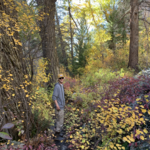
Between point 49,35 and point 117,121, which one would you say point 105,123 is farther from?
point 49,35

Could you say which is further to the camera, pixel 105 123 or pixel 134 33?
pixel 134 33

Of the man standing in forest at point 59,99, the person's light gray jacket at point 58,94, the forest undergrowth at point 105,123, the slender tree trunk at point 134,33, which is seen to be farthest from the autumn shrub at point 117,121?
the slender tree trunk at point 134,33

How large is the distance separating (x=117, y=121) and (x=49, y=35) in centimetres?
504

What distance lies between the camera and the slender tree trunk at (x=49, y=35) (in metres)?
5.37

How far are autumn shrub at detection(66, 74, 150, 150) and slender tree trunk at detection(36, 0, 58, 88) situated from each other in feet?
7.99

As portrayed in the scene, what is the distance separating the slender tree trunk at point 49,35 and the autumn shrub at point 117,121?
7.99 feet

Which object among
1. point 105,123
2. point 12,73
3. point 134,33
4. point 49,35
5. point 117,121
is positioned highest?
point 134,33

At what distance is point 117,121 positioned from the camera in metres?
2.88

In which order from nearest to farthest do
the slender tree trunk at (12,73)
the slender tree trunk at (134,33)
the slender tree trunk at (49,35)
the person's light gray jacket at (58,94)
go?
the slender tree trunk at (12,73) → the person's light gray jacket at (58,94) → the slender tree trunk at (49,35) → the slender tree trunk at (134,33)

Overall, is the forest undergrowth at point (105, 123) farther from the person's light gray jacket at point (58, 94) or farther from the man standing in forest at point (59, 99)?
the person's light gray jacket at point (58, 94)

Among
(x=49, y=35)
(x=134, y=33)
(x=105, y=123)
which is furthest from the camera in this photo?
(x=134, y=33)

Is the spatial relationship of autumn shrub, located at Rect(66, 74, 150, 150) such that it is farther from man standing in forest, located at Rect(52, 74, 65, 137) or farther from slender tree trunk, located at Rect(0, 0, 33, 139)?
slender tree trunk, located at Rect(0, 0, 33, 139)

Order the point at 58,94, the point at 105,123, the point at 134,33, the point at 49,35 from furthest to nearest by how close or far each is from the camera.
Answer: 1. the point at 134,33
2. the point at 49,35
3. the point at 58,94
4. the point at 105,123

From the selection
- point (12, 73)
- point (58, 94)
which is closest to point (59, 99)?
point (58, 94)
